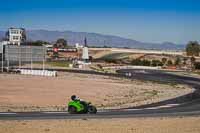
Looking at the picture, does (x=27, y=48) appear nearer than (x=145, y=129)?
No

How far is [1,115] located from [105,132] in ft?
42.6

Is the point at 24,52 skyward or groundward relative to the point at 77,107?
skyward

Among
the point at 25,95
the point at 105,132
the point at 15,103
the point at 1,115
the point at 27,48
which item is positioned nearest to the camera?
the point at 105,132

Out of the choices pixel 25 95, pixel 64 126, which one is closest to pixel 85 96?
pixel 25 95

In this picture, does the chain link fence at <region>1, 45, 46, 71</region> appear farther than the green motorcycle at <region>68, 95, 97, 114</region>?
Yes

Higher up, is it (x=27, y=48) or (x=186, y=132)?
(x=27, y=48)

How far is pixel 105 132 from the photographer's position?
76.1ft

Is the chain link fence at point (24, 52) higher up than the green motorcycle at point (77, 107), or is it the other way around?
the chain link fence at point (24, 52)

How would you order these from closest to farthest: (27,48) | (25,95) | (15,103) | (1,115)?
(1,115) < (15,103) < (25,95) < (27,48)

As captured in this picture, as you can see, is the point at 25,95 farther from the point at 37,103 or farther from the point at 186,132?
the point at 186,132

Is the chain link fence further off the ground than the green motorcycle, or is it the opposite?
the chain link fence

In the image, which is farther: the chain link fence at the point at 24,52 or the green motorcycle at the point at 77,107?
the chain link fence at the point at 24,52

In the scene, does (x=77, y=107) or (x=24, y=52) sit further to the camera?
(x=24, y=52)

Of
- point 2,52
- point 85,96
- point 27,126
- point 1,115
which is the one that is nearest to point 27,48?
point 2,52
